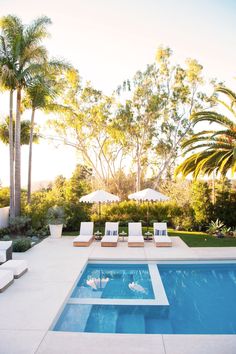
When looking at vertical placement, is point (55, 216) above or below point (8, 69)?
below

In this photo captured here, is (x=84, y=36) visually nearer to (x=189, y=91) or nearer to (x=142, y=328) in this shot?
(x=189, y=91)

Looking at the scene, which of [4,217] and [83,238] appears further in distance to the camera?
[4,217]

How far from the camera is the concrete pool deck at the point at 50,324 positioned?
5.40m

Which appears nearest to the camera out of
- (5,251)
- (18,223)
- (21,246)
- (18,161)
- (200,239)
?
(5,251)

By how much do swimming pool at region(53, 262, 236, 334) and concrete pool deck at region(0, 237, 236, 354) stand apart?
507 mm

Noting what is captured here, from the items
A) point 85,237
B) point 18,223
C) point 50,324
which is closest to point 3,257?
point 50,324

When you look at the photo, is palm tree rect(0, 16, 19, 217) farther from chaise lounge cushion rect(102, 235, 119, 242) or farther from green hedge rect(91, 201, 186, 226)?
chaise lounge cushion rect(102, 235, 119, 242)

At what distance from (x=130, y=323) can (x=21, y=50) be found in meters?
15.3

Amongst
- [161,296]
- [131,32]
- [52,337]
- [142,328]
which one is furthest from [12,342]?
[131,32]

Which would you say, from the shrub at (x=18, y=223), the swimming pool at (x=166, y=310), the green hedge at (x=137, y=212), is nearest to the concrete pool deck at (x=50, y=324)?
the swimming pool at (x=166, y=310)

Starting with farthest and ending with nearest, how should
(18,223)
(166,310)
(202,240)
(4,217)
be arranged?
(4,217), (18,223), (202,240), (166,310)

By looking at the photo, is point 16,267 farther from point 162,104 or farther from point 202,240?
point 162,104

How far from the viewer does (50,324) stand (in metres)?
6.34
